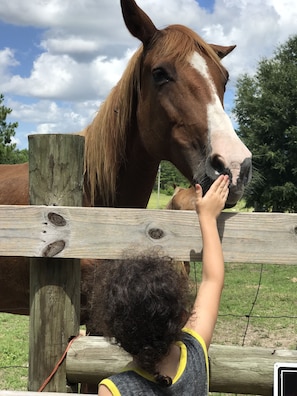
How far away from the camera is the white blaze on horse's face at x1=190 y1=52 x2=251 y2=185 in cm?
227

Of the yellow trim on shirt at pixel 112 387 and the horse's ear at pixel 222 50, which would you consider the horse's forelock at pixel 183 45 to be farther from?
the yellow trim on shirt at pixel 112 387

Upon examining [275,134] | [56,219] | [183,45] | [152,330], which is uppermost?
[275,134]

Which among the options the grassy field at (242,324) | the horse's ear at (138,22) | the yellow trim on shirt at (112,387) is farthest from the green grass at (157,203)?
the yellow trim on shirt at (112,387)

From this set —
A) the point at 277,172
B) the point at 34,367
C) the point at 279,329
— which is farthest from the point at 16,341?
the point at 277,172

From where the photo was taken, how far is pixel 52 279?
216 cm

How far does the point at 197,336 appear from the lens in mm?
1640

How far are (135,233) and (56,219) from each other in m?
0.35

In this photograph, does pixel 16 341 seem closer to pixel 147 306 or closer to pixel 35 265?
pixel 35 265

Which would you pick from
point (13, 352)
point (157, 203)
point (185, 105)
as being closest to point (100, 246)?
point (185, 105)

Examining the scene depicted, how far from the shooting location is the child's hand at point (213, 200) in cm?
191

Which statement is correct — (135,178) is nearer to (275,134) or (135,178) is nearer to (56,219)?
(56,219)

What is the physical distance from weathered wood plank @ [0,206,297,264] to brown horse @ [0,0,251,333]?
0.39m

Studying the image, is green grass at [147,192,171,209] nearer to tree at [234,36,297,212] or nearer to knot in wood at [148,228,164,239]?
tree at [234,36,297,212]

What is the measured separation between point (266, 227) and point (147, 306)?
798 millimetres
